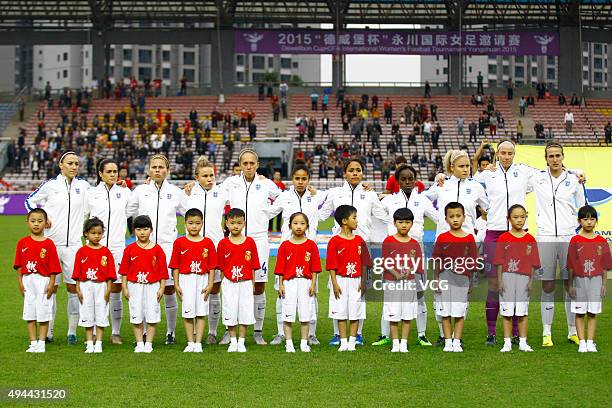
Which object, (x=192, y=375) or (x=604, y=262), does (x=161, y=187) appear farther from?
(x=604, y=262)

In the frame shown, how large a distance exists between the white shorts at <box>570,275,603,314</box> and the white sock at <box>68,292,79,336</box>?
18.1 ft

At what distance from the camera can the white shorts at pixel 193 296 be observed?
32.7 ft

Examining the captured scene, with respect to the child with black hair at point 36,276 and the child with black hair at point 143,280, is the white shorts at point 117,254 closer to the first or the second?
the child with black hair at point 143,280

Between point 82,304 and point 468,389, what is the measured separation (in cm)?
431

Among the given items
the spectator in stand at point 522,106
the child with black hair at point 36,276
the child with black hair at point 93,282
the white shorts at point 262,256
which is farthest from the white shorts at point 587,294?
the spectator in stand at point 522,106

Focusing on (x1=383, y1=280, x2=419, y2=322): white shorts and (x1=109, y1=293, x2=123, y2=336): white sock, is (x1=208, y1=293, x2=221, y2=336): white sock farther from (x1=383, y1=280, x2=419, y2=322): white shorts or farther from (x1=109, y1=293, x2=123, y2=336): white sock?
(x1=383, y1=280, x2=419, y2=322): white shorts

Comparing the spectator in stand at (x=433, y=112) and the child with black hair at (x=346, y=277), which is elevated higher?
the spectator in stand at (x=433, y=112)

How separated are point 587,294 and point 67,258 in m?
5.79

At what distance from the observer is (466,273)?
10.0 m

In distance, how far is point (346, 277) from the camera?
9.99 meters

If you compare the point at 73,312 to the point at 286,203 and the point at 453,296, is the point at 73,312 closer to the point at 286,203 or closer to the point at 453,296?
the point at 286,203

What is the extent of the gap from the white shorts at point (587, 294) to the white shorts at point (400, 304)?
1.76 m

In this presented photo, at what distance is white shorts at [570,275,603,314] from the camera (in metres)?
10.0

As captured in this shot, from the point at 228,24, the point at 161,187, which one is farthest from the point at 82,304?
the point at 228,24
